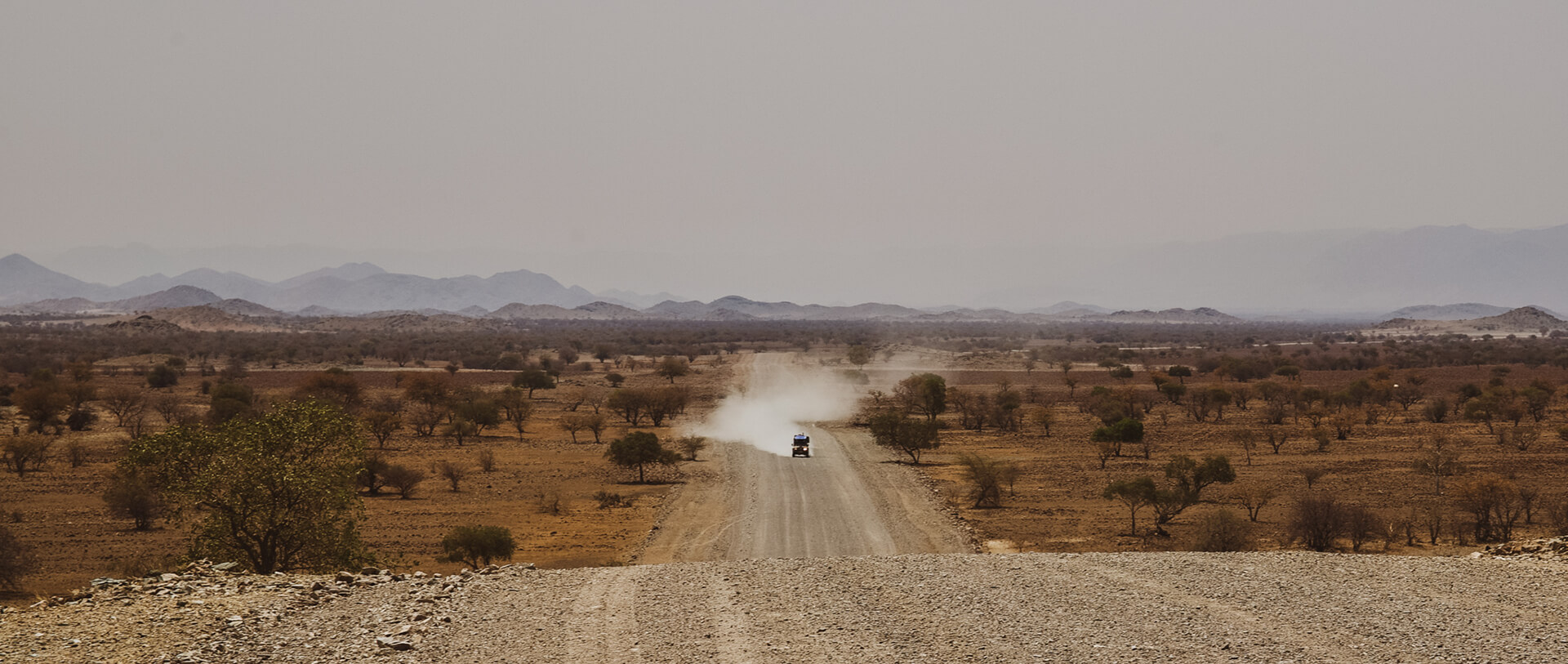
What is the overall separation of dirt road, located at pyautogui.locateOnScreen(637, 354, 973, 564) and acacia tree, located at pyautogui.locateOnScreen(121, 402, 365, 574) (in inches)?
444

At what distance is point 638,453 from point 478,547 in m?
18.7

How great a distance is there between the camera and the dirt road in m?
30.8

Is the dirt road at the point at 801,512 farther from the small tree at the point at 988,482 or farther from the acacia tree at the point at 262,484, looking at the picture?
the acacia tree at the point at 262,484

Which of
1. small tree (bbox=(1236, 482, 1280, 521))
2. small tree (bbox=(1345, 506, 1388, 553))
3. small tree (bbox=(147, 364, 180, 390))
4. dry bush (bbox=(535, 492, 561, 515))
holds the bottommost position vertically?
dry bush (bbox=(535, 492, 561, 515))

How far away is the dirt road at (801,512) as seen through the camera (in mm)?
30828

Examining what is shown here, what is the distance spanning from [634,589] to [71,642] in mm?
8622

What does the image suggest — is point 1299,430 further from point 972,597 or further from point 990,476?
point 972,597

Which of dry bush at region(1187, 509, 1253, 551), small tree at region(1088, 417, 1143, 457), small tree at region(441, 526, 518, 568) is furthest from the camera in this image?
small tree at region(1088, 417, 1143, 457)

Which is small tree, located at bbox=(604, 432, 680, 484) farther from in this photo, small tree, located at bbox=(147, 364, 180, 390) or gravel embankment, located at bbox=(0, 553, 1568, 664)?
small tree, located at bbox=(147, 364, 180, 390)

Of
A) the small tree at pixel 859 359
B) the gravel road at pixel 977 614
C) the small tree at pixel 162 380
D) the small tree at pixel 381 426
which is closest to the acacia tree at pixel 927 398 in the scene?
the small tree at pixel 381 426

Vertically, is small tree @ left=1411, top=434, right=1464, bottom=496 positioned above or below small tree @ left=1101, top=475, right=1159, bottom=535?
below

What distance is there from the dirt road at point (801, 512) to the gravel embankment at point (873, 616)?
39.8ft

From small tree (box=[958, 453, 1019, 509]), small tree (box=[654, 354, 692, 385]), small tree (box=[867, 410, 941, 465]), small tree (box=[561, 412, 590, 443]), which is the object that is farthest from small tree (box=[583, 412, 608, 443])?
small tree (box=[654, 354, 692, 385])

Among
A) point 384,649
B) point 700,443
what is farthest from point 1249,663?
point 700,443
